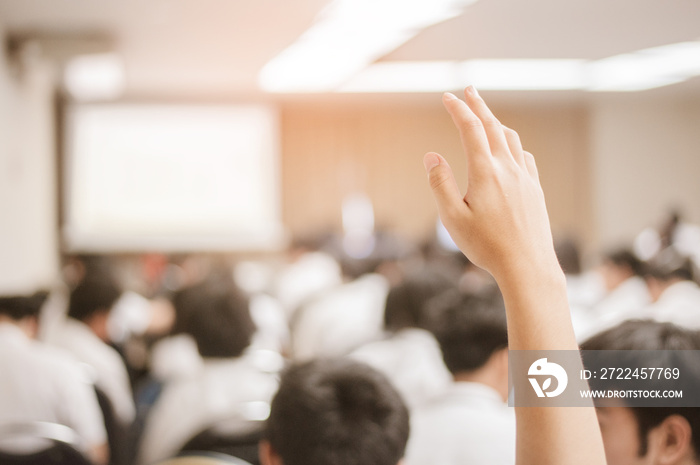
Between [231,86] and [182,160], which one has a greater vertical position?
[231,86]

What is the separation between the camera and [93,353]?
9.26 feet

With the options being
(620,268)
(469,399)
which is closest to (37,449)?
(469,399)

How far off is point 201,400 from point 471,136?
1.69 meters

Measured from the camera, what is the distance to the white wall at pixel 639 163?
2.95 m

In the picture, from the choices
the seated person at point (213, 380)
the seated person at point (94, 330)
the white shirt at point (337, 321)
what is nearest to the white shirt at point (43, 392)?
the seated person at point (213, 380)

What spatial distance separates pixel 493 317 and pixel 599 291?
288 centimetres

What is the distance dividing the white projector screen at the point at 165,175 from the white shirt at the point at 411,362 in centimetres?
506

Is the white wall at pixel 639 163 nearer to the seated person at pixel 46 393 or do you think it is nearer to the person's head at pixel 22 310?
the seated person at pixel 46 393

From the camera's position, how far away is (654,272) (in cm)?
323

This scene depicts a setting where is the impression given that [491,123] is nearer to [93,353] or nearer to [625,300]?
[93,353]

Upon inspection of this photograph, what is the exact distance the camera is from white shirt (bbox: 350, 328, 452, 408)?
2.30m

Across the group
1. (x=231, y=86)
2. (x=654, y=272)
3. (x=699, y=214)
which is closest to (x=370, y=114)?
(x=231, y=86)

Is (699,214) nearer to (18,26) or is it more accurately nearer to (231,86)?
(231,86)

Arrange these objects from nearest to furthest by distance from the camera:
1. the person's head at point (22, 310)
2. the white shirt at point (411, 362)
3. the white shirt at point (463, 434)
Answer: the white shirt at point (463, 434) → the white shirt at point (411, 362) → the person's head at point (22, 310)
